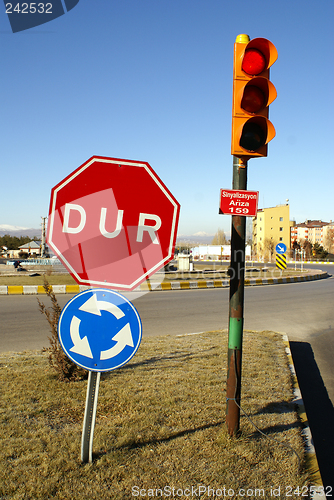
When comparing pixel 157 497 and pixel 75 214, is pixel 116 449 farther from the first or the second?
pixel 75 214

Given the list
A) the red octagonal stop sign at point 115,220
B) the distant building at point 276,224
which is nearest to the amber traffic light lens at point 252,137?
the red octagonal stop sign at point 115,220

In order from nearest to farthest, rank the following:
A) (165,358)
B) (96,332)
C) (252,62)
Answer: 1. (96,332)
2. (252,62)
3. (165,358)

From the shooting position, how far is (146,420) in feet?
11.8

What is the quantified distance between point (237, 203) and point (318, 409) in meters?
3.00

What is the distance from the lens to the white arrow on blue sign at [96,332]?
2.69m

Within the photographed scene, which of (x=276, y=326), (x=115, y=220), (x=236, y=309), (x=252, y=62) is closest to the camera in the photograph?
(x=115, y=220)

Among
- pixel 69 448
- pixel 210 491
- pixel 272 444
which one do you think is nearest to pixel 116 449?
pixel 69 448

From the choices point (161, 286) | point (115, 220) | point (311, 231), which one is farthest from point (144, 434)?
point (311, 231)

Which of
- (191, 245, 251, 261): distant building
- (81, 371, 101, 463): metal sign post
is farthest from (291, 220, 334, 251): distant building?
(81, 371, 101, 463): metal sign post

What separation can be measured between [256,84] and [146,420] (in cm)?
308

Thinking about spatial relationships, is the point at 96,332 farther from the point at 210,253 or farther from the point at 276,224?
the point at 276,224

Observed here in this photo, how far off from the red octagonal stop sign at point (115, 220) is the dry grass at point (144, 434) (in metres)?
1.34

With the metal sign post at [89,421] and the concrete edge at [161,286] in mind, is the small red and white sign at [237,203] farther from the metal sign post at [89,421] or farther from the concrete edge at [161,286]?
the concrete edge at [161,286]

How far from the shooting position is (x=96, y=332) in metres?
2.69
